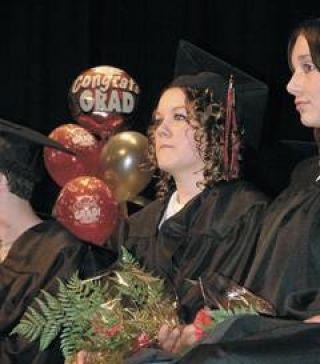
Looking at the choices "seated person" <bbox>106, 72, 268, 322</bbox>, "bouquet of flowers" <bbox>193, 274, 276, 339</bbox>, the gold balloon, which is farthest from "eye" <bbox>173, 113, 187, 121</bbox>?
"bouquet of flowers" <bbox>193, 274, 276, 339</bbox>

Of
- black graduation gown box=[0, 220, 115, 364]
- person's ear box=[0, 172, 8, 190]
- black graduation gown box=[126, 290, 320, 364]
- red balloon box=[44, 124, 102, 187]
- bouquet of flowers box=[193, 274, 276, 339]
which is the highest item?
black graduation gown box=[126, 290, 320, 364]

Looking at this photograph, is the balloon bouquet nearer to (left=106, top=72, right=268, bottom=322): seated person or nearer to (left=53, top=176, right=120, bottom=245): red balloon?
(left=53, top=176, right=120, bottom=245): red balloon

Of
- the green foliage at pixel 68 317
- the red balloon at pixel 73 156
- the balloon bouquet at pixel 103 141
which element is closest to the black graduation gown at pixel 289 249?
the green foliage at pixel 68 317

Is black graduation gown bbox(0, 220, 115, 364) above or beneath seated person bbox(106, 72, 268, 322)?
beneath

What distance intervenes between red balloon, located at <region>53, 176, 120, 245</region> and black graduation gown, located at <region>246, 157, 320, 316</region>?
0.94m

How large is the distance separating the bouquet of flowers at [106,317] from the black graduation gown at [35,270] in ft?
2.65

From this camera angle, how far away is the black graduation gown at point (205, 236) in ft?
6.54

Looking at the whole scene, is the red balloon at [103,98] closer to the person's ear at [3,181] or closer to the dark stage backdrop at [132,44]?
the dark stage backdrop at [132,44]

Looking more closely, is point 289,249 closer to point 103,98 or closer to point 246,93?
point 246,93

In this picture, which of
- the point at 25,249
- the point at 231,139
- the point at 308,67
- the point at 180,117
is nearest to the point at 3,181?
the point at 25,249

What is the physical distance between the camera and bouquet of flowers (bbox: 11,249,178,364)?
135cm

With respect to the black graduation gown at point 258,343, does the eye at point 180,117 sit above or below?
below

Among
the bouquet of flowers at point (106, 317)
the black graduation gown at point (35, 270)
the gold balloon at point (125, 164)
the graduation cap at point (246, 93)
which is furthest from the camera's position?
the gold balloon at point (125, 164)

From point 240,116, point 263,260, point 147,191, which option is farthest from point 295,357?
point 147,191
